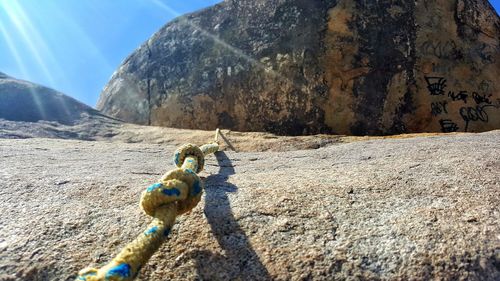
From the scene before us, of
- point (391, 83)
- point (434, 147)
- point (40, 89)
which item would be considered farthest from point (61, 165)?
point (40, 89)

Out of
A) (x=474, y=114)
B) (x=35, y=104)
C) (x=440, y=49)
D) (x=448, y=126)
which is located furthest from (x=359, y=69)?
(x=35, y=104)

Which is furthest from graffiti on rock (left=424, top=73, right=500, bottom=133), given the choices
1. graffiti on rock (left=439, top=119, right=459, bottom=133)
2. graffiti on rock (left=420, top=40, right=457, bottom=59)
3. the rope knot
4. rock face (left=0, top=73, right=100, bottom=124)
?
rock face (left=0, top=73, right=100, bottom=124)

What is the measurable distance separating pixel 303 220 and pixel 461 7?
2.70 m

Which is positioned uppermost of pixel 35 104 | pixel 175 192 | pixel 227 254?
pixel 35 104

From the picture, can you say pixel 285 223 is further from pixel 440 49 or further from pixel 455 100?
pixel 440 49

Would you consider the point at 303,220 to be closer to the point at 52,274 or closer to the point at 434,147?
the point at 52,274

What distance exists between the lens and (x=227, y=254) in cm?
95

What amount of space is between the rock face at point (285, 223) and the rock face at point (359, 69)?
1.33 metres

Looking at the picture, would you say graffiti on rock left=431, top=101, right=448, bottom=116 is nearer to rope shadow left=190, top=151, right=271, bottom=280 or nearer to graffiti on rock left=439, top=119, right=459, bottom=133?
graffiti on rock left=439, top=119, right=459, bottom=133

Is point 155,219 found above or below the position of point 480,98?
below

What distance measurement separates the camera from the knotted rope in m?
0.75

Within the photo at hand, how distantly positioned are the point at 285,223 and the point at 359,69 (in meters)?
2.09

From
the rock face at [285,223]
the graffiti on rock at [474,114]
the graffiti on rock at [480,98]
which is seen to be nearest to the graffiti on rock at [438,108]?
the graffiti on rock at [474,114]

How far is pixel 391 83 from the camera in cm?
286
